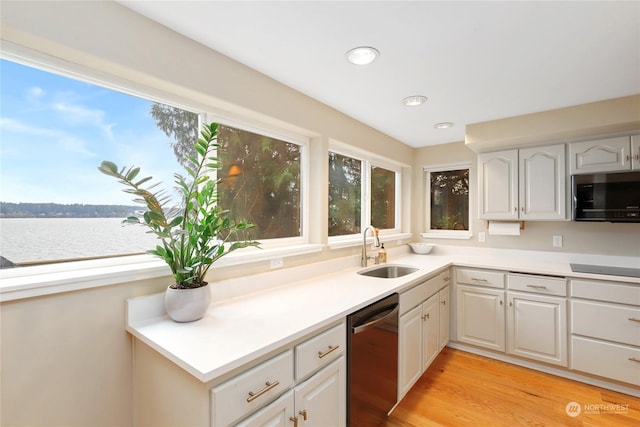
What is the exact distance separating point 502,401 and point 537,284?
3.26 feet

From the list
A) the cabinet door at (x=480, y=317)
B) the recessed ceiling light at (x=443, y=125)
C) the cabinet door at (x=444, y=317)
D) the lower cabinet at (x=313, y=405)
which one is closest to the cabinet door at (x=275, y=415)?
the lower cabinet at (x=313, y=405)

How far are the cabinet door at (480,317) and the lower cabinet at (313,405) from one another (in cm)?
183

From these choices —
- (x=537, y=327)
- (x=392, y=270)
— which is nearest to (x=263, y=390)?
(x=392, y=270)

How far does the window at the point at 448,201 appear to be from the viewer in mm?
3477

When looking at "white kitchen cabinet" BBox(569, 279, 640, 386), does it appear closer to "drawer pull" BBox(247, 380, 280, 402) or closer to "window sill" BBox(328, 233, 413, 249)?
"window sill" BBox(328, 233, 413, 249)

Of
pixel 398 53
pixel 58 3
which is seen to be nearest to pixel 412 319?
pixel 398 53

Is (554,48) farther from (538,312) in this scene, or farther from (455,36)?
(538,312)

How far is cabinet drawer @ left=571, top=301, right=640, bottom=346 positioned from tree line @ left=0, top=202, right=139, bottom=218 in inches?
125

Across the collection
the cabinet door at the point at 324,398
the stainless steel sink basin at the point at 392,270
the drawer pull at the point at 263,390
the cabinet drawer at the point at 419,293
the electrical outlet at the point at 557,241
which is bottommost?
the cabinet door at the point at 324,398

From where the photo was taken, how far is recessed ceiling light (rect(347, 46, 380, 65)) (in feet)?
5.07

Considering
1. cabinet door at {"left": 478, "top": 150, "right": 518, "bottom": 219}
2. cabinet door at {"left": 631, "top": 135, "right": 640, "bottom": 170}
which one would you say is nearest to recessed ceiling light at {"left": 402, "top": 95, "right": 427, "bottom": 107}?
cabinet door at {"left": 478, "top": 150, "right": 518, "bottom": 219}

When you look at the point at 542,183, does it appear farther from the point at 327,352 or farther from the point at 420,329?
the point at 327,352

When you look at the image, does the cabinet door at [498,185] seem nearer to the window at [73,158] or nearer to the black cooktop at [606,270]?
the black cooktop at [606,270]

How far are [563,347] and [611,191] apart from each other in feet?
4.27
